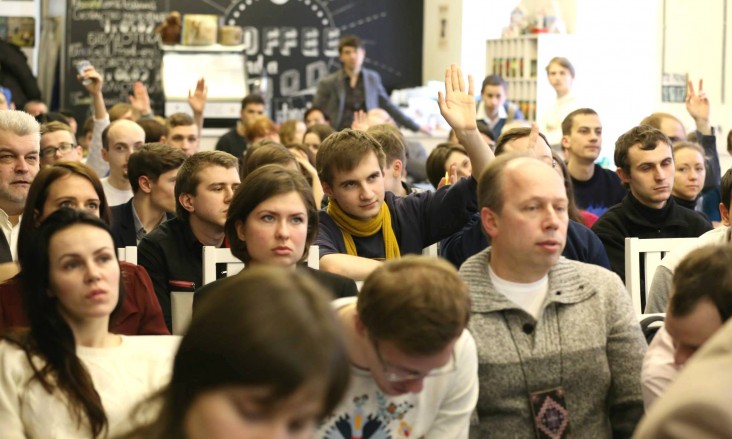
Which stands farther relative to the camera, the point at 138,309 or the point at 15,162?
the point at 15,162

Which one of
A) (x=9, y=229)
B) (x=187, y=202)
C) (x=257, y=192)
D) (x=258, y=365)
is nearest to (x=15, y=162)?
(x=9, y=229)

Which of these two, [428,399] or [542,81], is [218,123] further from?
[428,399]

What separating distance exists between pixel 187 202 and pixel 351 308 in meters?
1.80

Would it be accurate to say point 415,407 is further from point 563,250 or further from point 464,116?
point 464,116

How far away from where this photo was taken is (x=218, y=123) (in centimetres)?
1176

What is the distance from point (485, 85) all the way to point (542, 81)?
1834 millimetres

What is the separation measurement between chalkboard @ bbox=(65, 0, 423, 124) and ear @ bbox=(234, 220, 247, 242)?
9.50 meters

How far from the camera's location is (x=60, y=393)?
94.7 inches

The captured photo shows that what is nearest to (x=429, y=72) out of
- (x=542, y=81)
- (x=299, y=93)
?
(x=299, y=93)

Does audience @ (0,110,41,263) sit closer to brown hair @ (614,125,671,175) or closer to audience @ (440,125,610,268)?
audience @ (440,125,610,268)

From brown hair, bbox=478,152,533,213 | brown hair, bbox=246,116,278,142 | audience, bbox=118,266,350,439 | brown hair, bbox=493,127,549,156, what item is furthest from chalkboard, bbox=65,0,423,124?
audience, bbox=118,266,350,439

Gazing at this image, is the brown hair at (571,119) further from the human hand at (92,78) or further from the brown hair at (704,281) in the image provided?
the brown hair at (704,281)

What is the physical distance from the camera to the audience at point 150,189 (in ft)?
15.2

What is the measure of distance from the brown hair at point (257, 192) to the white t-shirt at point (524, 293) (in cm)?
66
